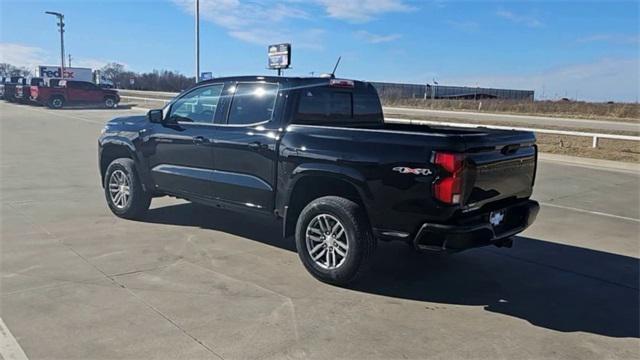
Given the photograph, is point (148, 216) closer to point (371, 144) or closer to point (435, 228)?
point (371, 144)

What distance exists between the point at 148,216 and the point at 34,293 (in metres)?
2.96

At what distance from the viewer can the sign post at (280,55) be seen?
1169 inches

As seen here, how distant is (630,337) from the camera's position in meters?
4.07

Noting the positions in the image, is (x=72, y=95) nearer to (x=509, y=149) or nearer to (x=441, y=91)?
(x=509, y=149)

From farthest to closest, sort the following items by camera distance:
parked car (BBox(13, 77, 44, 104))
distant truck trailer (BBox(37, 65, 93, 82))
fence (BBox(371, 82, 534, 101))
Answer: fence (BBox(371, 82, 534, 101)) → distant truck trailer (BBox(37, 65, 93, 82)) → parked car (BBox(13, 77, 44, 104))

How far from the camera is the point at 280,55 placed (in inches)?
1188

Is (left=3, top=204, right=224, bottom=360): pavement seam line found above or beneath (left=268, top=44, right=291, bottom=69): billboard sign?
beneath

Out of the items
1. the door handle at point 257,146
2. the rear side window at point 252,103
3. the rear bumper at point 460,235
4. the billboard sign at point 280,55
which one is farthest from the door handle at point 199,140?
the billboard sign at point 280,55

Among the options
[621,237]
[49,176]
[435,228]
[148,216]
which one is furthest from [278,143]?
[49,176]

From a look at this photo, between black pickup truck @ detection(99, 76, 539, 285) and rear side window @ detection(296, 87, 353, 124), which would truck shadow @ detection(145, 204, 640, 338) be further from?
rear side window @ detection(296, 87, 353, 124)

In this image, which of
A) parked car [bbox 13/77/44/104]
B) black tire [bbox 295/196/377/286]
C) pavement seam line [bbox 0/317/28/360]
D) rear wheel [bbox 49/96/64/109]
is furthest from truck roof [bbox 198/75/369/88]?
parked car [bbox 13/77/44/104]

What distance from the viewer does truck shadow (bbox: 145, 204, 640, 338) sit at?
175 inches

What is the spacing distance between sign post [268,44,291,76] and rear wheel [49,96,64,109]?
1668 cm

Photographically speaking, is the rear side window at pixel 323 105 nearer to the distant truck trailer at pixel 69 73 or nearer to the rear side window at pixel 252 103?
the rear side window at pixel 252 103
